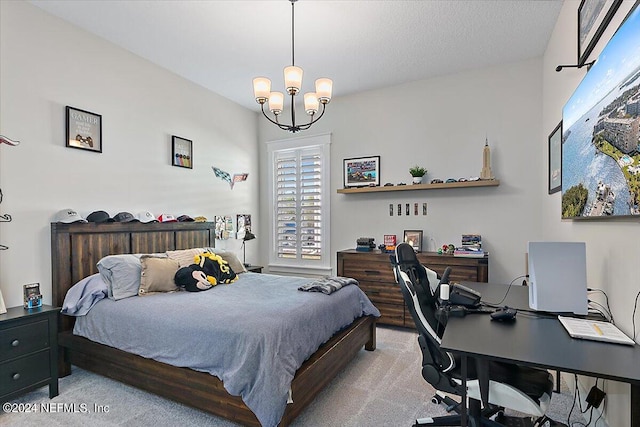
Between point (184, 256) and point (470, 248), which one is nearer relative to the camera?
point (184, 256)

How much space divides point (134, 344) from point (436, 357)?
208 centimetres

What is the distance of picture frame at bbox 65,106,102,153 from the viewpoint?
9.79 feet

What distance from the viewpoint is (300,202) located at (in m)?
5.14

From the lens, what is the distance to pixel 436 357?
5.94 feet

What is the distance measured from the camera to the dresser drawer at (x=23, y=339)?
2.24 m

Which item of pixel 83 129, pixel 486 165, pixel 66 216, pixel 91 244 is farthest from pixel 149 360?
pixel 486 165

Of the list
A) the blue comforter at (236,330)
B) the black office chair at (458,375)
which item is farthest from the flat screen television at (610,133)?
the blue comforter at (236,330)

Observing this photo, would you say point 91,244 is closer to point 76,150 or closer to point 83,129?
point 76,150

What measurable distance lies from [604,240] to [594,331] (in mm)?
630

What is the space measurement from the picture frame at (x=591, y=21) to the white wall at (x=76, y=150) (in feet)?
13.1

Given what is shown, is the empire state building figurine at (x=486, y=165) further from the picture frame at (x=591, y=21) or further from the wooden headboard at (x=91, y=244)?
the wooden headboard at (x=91, y=244)

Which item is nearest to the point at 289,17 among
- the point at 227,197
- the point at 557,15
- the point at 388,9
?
the point at 388,9

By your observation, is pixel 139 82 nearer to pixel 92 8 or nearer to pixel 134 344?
pixel 92 8

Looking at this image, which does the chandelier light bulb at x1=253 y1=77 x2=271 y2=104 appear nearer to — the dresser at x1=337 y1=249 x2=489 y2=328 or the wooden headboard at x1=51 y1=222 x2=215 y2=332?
the wooden headboard at x1=51 y1=222 x2=215 y2=332
